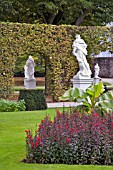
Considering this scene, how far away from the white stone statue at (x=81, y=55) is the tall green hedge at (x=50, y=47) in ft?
3.16

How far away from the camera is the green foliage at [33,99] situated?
15266mm

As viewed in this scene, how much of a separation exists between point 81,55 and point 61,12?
7.25m

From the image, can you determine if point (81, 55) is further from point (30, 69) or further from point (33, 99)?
point (30, 69)

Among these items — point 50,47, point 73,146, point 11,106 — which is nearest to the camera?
point 73,146

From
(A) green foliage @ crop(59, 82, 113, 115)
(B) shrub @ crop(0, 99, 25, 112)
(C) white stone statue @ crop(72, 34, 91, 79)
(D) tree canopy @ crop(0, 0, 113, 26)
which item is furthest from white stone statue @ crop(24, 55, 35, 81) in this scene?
(A) green foliage @ crop(59, 82, 113, 115)

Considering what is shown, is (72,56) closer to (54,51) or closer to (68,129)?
(54,51)

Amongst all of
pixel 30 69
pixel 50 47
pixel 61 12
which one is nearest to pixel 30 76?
pixel 30 69

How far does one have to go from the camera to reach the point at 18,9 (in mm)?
25359

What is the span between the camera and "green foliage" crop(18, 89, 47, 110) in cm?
1527

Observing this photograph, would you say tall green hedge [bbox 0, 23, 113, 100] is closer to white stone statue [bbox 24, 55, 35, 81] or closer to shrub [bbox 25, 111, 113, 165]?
white stone statue [bbox 24, 55, 35, 81]

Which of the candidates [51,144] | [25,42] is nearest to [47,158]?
[51,144]

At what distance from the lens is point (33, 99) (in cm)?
1535

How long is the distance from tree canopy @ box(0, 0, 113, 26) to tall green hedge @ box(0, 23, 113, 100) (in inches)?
132

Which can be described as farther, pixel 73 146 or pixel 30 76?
pixel 30 76
